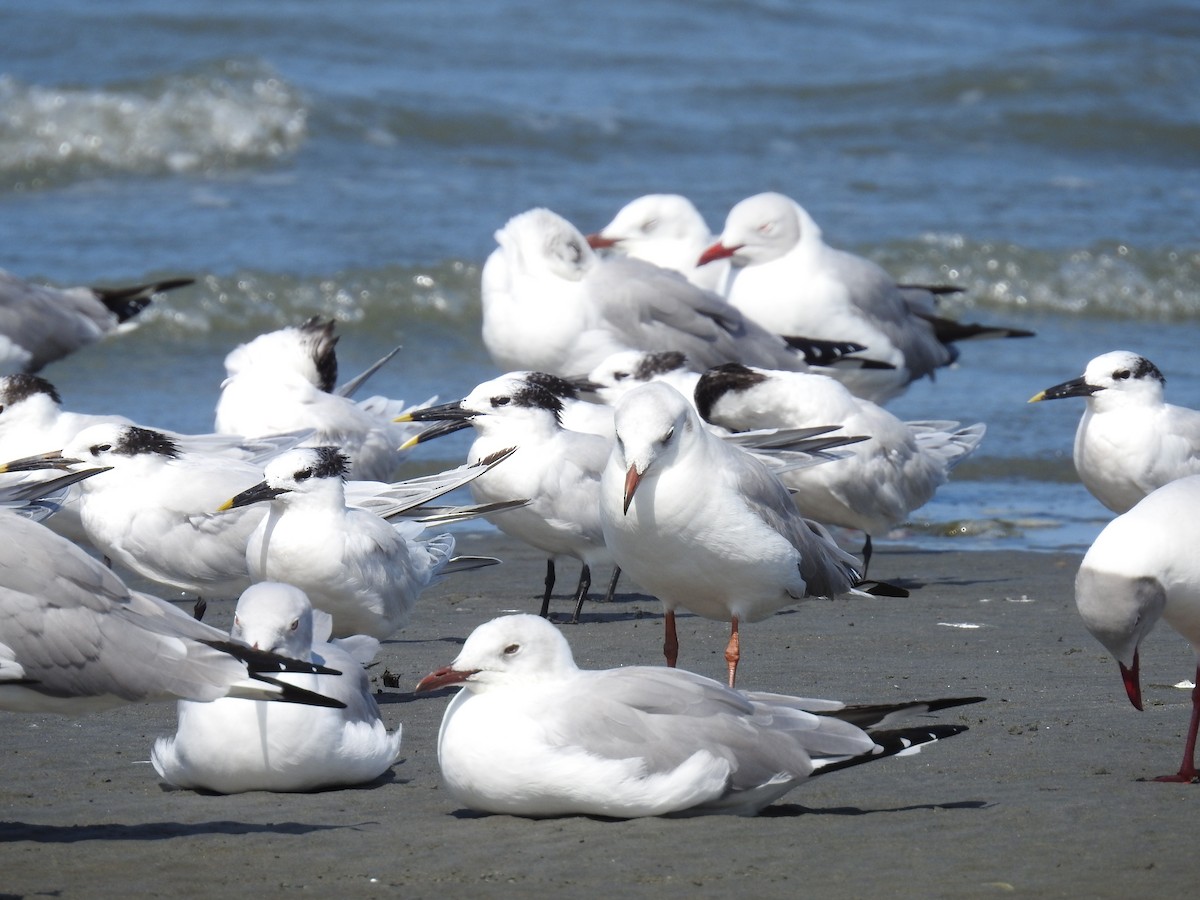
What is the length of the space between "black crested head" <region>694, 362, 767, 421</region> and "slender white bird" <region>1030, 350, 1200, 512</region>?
1.25m

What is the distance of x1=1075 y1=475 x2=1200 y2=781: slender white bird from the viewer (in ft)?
15.3

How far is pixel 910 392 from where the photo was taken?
1280 centimetres

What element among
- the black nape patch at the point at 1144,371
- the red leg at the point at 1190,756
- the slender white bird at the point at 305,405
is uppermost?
the black nape patch at the point at 1144,371

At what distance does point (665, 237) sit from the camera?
1203 centimetres

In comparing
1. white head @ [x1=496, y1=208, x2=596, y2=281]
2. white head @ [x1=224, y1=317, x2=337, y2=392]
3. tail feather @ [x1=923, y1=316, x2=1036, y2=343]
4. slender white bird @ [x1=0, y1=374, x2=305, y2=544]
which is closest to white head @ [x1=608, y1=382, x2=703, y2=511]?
slender white bird @ [x1=0, y1=374, x2=305, y2=544]

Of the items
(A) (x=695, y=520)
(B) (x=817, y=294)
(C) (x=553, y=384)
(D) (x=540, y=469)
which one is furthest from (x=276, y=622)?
(B) (x=817, y=294)

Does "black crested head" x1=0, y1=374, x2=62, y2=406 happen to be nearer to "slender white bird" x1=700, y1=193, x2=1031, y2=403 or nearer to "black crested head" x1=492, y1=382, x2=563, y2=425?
"black crested head" x1=492, y1=382, x2=563, y2=425

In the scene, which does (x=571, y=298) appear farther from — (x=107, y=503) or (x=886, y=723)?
(x=886, y=723)

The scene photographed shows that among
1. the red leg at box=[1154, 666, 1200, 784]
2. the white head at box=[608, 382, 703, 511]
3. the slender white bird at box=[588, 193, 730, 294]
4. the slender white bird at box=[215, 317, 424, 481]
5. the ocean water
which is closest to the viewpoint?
the red leg at box=[1154, 666, 1200, 784]

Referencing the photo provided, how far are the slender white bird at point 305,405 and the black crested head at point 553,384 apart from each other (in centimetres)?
95

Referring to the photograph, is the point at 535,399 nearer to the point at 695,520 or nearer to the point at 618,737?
the point at 695,520

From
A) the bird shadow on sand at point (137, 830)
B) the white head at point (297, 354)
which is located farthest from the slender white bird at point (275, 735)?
the white head at point (297, 354)

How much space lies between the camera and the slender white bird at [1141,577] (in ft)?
15.3

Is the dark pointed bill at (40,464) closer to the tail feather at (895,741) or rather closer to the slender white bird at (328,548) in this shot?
the slender white bird at (328,548)
